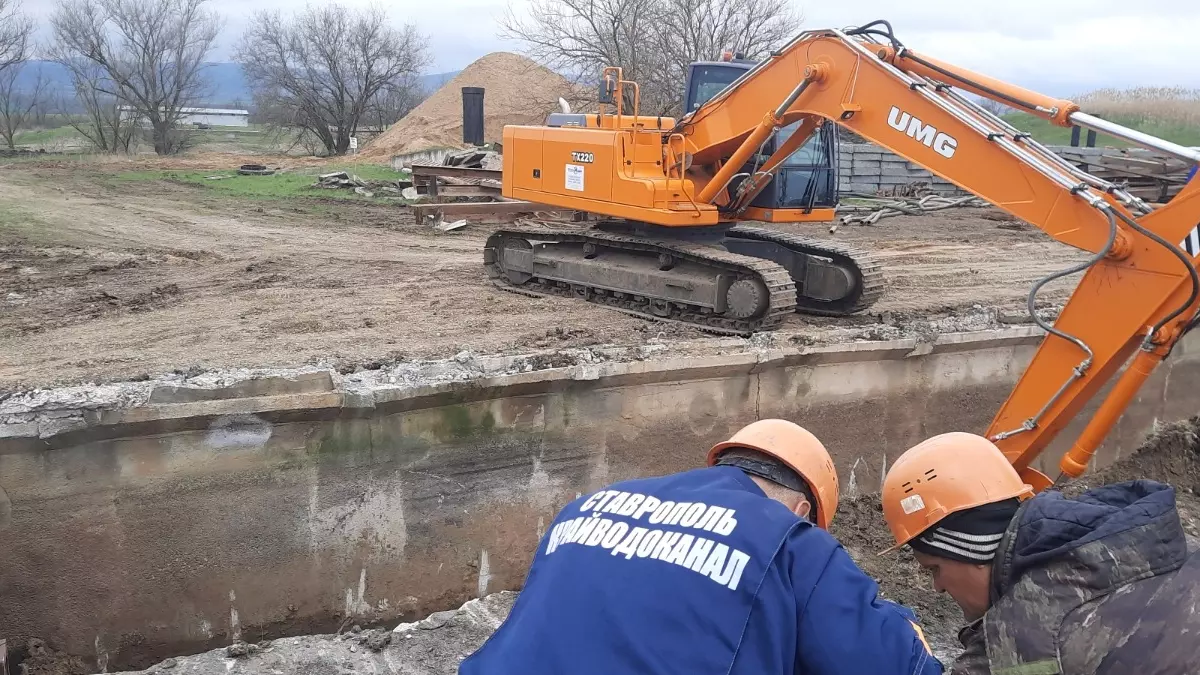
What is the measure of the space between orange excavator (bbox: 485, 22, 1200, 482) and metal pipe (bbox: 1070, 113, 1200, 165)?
1cm

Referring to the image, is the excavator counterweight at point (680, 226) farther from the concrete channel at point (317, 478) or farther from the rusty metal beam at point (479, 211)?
the rusty metal beam at point (479, 211)

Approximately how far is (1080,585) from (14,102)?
149 ft

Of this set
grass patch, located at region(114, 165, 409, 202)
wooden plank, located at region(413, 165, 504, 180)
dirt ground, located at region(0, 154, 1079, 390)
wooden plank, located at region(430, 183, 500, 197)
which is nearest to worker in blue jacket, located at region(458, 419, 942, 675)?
dirt ground, located at region(0, 154, 1079, 390)

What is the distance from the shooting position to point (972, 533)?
2.10m

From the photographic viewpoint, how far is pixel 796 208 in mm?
8039

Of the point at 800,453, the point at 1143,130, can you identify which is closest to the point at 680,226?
the point at 800,453

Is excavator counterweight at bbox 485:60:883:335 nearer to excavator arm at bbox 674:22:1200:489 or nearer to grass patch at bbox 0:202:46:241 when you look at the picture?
excavator arm at bbox 674:22:1200:489

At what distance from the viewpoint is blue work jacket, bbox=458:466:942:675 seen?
1.74m

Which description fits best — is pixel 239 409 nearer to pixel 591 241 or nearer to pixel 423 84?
pixel 591 241

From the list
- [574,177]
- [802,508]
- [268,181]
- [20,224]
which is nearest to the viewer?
[802,508]

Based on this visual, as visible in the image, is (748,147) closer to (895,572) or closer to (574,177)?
(574,177)

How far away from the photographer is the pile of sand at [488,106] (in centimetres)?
2959

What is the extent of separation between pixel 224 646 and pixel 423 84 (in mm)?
47492

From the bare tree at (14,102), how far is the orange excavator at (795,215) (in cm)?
3404
